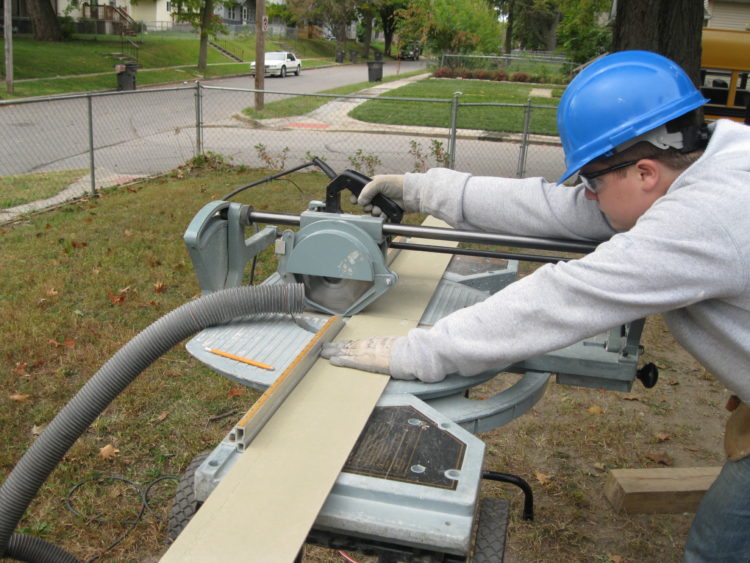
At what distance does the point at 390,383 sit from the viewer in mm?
1756

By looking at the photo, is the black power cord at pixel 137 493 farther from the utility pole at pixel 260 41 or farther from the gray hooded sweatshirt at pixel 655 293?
the utility pole at pixel 260 41

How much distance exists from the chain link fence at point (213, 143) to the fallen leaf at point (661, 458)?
5.87 meters

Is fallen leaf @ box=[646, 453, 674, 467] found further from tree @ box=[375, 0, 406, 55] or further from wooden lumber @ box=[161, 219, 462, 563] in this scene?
tree @ box=[375, 0, 406, 55]

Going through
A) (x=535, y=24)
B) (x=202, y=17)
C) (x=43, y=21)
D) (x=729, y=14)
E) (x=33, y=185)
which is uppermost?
(x=535, y=24)

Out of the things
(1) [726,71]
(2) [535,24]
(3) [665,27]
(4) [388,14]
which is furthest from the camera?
(2) [535,24]

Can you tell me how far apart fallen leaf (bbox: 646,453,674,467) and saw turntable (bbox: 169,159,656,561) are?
1291mm

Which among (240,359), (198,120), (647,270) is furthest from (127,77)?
(647,270)

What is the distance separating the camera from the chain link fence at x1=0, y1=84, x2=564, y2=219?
912cm

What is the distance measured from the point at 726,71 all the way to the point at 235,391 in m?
11.8

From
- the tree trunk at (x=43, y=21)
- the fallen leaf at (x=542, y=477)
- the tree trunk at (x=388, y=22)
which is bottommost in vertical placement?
the fallen leaf at (x=542, y=477)

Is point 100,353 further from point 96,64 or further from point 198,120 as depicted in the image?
point 96,64

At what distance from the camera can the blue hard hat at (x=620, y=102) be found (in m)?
1.50

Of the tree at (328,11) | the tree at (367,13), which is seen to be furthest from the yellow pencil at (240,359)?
the tree at (367,13)

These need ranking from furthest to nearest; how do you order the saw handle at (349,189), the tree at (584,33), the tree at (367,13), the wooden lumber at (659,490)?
1. the tree at (367,13)
2. the tree at (584,33)
3. the wooden lumber at (659,490)
4. the saw handle at (349,189)
